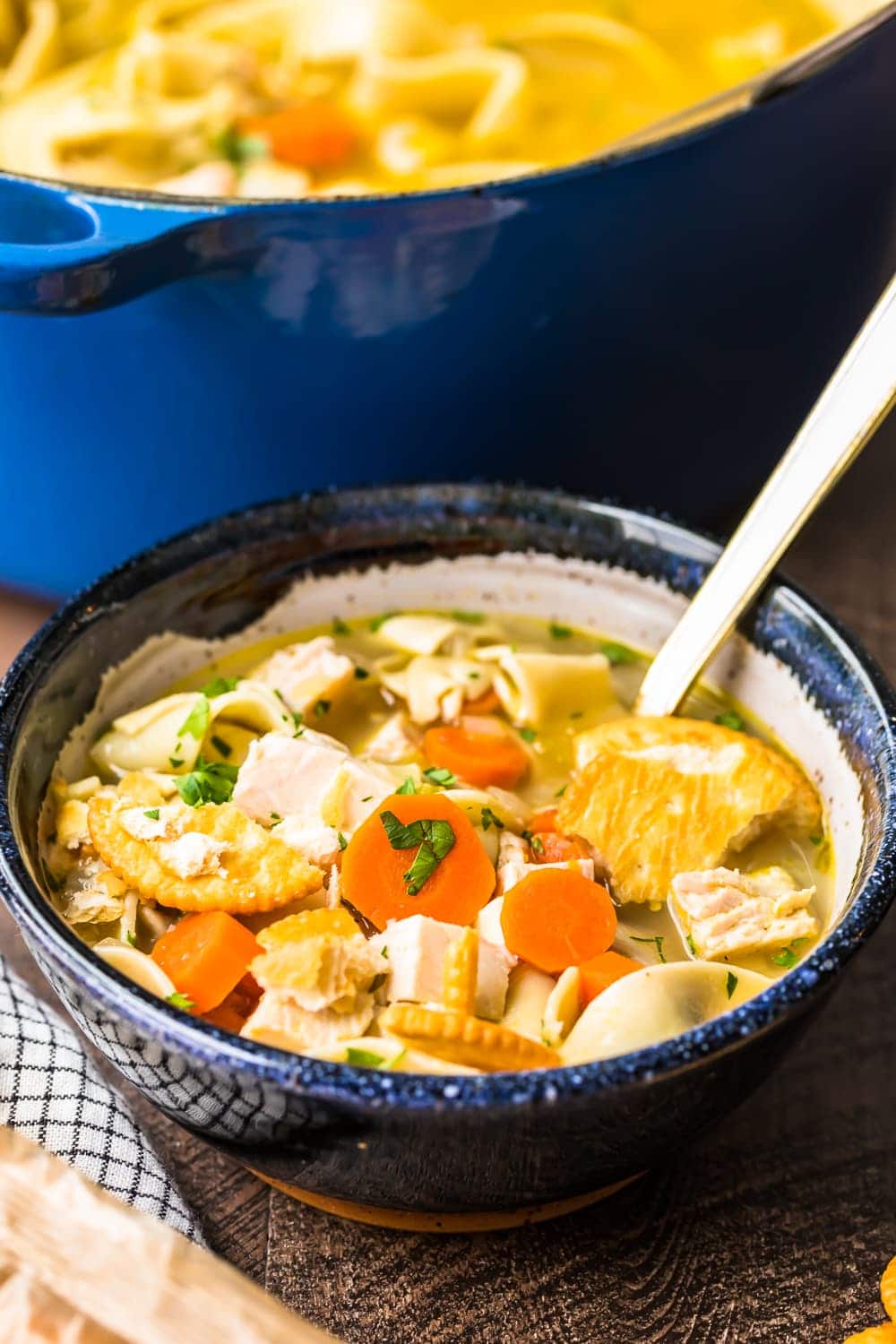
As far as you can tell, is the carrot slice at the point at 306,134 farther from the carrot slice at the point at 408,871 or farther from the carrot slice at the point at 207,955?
the carrot slice at the point at 207,955

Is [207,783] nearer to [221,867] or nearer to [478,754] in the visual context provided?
[221,867]

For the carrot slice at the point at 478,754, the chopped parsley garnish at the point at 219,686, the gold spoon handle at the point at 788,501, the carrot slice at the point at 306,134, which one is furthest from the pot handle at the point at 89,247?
the carrot slice at the point at 306,134

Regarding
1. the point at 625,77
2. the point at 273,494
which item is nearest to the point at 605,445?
the point at 273,494

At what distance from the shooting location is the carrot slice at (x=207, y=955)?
2045 mm

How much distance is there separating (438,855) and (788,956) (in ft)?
1.77

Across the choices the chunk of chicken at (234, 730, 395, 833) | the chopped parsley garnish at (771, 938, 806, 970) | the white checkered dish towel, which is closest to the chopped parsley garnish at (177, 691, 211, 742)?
the chunk of chicken at (234, 730, 395, 833)

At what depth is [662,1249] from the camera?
85.3 inches

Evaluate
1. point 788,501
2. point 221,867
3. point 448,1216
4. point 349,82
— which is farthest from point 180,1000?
point 349,82

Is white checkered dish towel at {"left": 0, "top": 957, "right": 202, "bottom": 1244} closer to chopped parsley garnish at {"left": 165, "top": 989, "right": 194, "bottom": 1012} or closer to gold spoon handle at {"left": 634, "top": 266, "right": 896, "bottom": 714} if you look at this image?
chopped parsley garnish at {"left": 165, "top": 989, "right": 194, "bottom": 1012}

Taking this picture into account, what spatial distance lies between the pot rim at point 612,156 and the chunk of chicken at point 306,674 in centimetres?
77

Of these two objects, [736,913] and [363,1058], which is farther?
[736,913]

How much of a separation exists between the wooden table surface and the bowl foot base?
0.09 ft

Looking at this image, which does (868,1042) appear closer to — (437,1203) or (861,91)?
(437,1203)

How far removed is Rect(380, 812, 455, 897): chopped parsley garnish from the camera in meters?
2.19
